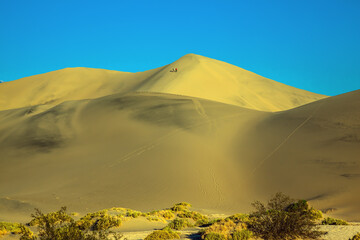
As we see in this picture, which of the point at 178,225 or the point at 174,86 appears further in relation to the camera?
the point at 174,86

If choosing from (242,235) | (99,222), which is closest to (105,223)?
(99,222)

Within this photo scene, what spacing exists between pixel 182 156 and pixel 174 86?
172 feet

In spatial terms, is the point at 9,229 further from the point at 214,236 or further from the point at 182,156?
the point at 182,156

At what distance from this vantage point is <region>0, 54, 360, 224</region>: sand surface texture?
24016mm

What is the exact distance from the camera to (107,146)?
1351 inches

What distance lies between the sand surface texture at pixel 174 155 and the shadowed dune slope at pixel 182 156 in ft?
0.30

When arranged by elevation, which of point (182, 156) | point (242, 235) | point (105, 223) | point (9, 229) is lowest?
point (242, 235)

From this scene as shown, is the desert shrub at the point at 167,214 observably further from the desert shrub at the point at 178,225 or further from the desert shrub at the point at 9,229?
the desert shrub at the point at 9,229

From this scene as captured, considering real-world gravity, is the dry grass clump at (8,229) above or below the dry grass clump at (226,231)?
above

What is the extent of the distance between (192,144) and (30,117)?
74.8 feet

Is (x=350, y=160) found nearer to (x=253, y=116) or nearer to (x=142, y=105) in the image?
(x=253, y=116)

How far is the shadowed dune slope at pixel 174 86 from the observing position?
83.2 meters

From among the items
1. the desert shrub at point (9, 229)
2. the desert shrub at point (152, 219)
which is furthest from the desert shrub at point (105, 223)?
the desert shrub at point (9, 229)

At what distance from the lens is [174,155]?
31.1 metres
